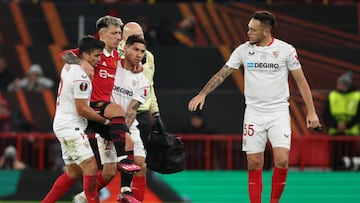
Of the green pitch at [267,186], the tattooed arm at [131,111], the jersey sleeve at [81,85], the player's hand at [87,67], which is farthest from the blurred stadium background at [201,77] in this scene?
the jersey sleeve at [81,85]

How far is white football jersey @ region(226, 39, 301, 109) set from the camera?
45.5 ft

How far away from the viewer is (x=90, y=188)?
13234 mm

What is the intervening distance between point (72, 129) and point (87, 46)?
0.93m

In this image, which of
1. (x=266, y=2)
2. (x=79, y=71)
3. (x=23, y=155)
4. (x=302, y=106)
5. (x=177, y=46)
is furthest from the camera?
(x=266, y=2)

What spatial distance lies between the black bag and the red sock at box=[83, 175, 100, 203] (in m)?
1.42

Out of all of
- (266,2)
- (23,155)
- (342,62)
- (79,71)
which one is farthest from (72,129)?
(266,2)

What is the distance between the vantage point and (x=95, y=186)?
13.3m

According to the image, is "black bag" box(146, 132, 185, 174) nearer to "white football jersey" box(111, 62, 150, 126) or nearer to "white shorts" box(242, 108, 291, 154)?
"white football jersey" box(111, 62, 150, 126)

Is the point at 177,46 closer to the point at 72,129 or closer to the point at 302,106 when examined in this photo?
the point at 302,106

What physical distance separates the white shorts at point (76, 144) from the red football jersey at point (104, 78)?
25.4 inches

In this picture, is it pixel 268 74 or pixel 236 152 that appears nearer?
pixel 268 74

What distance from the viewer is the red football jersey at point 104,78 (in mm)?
13609

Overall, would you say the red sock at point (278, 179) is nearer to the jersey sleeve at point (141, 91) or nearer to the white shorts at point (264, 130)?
the white shorts at point (264, 130)

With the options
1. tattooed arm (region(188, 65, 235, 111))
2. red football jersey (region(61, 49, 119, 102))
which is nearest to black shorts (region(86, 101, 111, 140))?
red football jersey (region(61, 49, 119, 102))
